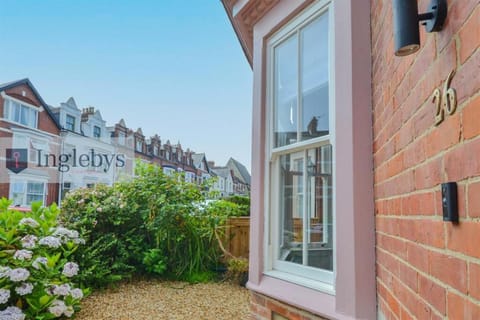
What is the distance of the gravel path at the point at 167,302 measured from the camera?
159 inches

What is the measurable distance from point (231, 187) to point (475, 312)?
104 feet

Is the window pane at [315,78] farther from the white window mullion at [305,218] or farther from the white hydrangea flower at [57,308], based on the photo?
the white hydrangea flower at [57,308]

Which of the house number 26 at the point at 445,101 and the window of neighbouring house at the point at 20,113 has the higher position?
the window of neighbouring house at the point at 20,113

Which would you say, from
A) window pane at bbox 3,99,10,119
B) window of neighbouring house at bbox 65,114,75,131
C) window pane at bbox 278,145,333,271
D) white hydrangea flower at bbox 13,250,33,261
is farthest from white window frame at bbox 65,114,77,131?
window pane at bbox 278,145,333,271

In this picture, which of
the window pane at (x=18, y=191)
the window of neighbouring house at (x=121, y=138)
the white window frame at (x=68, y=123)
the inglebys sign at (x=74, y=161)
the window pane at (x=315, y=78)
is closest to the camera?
the window pane at (x=315, y=78)

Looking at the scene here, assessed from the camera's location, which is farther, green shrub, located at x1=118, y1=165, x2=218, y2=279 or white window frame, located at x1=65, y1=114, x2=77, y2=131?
→ white window frame, located at x1=65, y1=114, x2=77, y2=131

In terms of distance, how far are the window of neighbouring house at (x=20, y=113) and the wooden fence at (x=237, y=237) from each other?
13.6m

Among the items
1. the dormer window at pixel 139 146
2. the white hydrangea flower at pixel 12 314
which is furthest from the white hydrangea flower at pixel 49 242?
the dormer window at pixel 139 146

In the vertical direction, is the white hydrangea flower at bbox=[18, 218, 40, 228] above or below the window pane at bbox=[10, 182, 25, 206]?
below

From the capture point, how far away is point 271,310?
2.57 metres

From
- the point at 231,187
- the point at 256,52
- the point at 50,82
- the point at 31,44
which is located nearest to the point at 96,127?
the point at 50,82

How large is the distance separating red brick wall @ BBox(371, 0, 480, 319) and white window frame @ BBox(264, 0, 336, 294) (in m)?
0.43

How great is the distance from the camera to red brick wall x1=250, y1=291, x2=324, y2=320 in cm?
224

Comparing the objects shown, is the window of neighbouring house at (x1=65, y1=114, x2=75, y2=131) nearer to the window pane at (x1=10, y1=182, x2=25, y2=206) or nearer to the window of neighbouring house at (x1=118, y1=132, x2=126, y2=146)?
the window of neighbouring house at (x1=118, y1=132, x2=126, y2=146)
